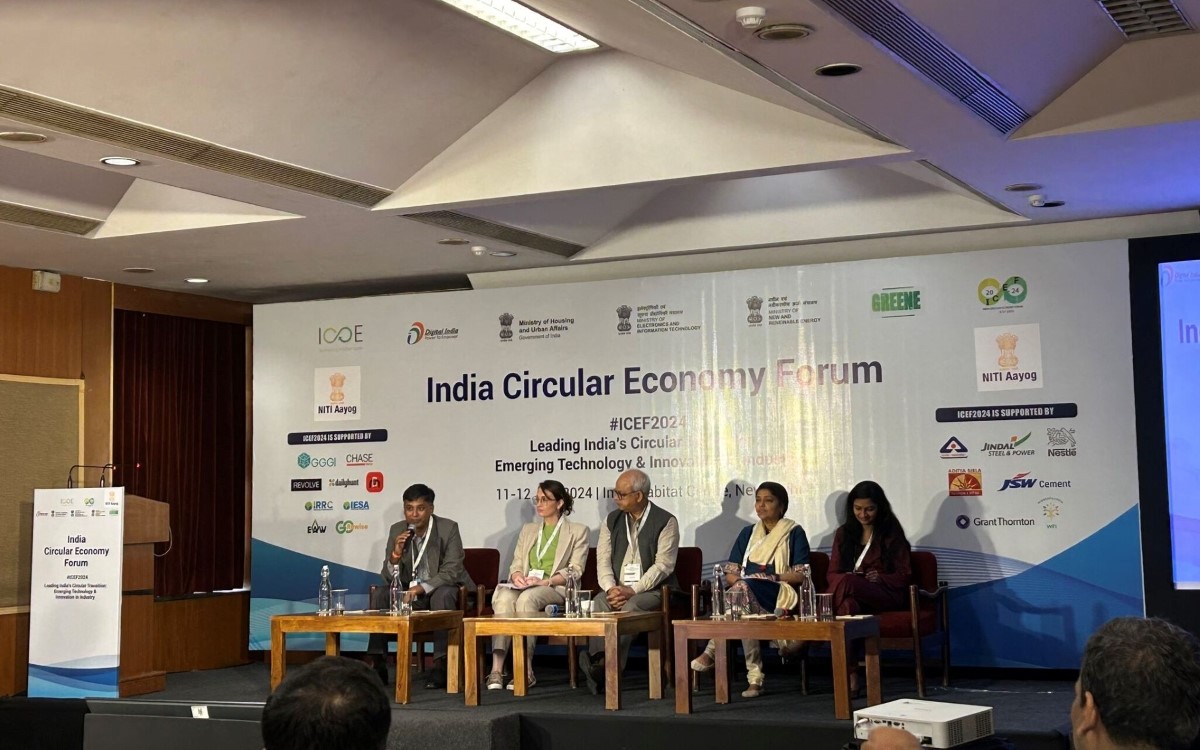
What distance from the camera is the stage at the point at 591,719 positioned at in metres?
5.96

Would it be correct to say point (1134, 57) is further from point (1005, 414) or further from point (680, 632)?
point (680, 632)

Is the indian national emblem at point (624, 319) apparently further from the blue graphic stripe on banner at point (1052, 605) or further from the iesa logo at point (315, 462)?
the blue graphic stripe on banner at point (1052, 605)

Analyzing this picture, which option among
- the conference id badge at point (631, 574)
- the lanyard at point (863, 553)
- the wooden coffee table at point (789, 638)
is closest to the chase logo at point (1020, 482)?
the lanyard at point (863, 553)

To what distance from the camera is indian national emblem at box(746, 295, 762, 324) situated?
8.29 meters

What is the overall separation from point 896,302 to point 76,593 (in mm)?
5061

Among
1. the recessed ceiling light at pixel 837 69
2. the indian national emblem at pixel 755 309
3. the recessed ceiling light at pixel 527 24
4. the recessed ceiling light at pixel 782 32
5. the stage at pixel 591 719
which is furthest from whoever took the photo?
the indian national emblem at pixel 755 309

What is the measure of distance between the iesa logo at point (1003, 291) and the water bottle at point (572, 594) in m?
2.91

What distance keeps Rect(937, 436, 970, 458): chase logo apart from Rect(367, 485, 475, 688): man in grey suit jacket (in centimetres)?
284

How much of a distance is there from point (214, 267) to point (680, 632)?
14.2 feet

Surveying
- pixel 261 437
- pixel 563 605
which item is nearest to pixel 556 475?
pixel 563 605

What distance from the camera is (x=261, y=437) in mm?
9688

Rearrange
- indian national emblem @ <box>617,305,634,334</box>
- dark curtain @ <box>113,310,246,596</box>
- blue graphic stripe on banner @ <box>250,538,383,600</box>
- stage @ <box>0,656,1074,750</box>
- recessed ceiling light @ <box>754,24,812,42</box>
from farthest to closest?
1. dark curtain @ <box>113,310,246,596</box>
2. blue graphic stripe on banner @ <box>250,538,383,600</box>
3. indian national emblem @ <box>617,305,634,334</box>
4. stage @ <box>0,656,1074,750</box>
5. recessed ceiling light @ <box>754,24,812,42</box>

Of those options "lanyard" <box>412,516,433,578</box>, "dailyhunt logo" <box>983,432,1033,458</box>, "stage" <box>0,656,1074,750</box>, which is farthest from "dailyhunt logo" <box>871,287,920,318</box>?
"lanyard" <box>412,516,433,578</box>

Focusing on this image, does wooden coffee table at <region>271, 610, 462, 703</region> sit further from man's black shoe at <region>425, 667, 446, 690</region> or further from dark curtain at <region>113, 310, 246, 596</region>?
dark curtain at <region>113, 310, 246, 596</region>
